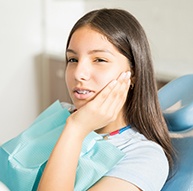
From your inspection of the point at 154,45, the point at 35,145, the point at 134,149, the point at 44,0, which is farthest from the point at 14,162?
the point at 44,0

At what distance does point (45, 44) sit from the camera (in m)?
2.58

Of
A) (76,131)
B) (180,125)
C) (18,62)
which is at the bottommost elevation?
(18,62)

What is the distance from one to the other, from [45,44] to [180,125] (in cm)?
150

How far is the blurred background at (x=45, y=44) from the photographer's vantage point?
2227mm

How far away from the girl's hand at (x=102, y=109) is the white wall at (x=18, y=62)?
4.97 ft

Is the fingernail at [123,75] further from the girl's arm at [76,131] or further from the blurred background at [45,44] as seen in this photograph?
the blurred background at [45,44]

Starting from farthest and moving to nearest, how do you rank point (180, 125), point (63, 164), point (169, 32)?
point (169, 32) < point (180, 125) < point (63, 164)

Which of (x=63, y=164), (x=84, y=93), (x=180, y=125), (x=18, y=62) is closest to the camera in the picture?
(x=63, y=164)

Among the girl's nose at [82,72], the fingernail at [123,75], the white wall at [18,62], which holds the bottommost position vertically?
the white wall at [18,62]

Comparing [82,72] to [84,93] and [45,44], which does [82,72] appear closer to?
[84,93]

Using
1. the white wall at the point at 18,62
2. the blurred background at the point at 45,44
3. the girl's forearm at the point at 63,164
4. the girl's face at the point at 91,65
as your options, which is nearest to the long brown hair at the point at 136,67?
the girl's face at the point at 91,65

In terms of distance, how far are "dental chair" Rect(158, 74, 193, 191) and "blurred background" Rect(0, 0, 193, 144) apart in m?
0.78

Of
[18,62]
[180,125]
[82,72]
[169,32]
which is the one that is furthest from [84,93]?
[18,62]

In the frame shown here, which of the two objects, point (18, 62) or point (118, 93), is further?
point (18, 62)
